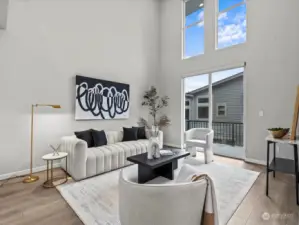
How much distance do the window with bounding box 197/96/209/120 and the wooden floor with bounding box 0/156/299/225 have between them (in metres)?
2.54

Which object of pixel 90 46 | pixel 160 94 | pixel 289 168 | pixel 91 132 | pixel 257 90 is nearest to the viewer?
pixel 289 168

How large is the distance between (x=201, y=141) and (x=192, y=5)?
4.35 meters

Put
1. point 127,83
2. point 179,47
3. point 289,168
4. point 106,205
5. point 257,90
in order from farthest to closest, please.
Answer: point 179,47 → point 127,83 → point 257,90 → point 289,168 → point 106,205

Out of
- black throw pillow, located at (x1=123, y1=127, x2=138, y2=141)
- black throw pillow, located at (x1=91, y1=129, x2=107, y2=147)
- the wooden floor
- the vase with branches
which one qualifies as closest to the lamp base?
the wooden floor

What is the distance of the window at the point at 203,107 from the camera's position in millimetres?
5030

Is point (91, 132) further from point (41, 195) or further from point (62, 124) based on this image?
point (41, 195)

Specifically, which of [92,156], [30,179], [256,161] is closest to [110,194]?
[92,156]

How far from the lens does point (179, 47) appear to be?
18.5ft

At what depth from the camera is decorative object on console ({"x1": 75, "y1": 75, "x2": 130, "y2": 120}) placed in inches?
158

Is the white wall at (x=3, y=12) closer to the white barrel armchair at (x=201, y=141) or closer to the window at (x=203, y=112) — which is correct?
the white barrel armchair at (x=201, y=141)

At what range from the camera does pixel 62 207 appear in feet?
6.98

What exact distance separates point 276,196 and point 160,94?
4382 millimetres

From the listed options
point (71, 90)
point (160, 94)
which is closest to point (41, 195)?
point (71, 90)

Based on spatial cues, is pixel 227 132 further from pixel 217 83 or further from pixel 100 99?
pixel 100 99
